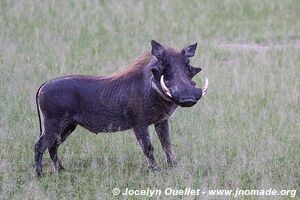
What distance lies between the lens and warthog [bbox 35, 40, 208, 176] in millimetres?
5574

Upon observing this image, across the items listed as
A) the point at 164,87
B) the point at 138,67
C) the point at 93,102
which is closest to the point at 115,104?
the point at 93,102

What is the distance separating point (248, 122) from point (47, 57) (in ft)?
11.0

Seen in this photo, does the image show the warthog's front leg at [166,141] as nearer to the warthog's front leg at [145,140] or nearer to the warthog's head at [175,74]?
the warthog's front leg at [145,140]

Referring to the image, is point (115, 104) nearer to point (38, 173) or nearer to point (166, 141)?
point (166, 141)

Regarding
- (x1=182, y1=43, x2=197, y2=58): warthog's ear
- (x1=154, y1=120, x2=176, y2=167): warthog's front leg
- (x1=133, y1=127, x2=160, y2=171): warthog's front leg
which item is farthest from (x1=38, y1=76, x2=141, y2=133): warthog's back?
(x1=182, y1=43, x2=197, y2=58): warthog's ear

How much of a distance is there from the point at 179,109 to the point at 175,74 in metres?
2.16

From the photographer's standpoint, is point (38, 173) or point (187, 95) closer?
point (187, 95)

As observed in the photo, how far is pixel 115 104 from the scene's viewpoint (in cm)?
577

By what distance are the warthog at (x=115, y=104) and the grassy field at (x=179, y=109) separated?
0.92ft

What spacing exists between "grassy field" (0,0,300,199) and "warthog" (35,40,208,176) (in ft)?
0.92

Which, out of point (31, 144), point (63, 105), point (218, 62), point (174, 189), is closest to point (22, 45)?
point (218, 62)

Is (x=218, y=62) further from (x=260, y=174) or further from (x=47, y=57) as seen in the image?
→ (x=260, y=174)

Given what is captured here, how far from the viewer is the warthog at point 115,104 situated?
5574 mm

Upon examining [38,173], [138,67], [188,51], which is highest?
[188,51]
